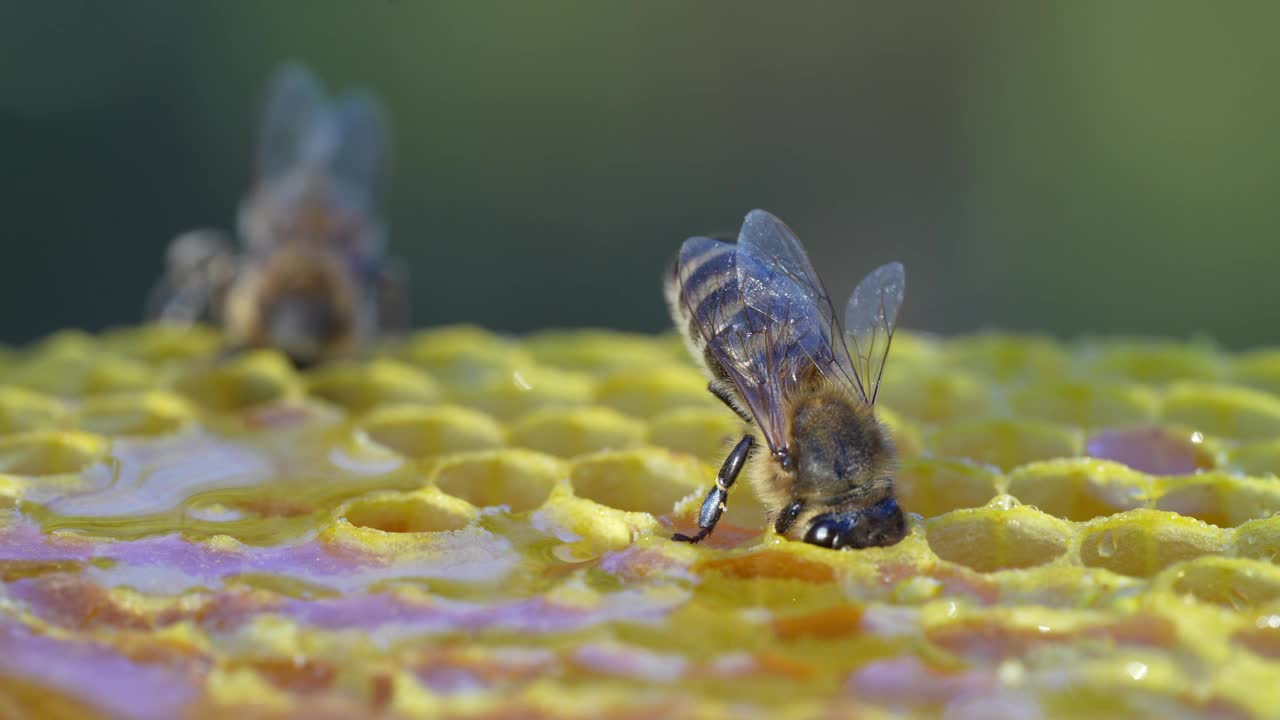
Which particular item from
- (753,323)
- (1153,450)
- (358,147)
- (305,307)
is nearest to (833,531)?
(753,323)

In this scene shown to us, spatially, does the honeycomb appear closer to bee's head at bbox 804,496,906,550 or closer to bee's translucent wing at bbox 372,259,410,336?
bee's head at bbox 804,496,906,550

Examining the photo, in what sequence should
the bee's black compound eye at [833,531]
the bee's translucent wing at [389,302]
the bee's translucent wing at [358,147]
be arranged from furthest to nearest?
the bee's translucent wing at [358,147] → the bee's translucent wing at [389,302] → the bee's black compound eye at [833,531]

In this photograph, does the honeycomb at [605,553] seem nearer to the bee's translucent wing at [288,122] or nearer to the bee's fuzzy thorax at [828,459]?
the bee's fuzzy thorax at [828,459]

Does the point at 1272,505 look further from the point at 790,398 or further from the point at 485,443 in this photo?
the point at 485,443

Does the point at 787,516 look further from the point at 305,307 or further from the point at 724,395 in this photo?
the point at 305,307

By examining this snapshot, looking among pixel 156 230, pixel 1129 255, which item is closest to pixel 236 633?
pixel 156 230

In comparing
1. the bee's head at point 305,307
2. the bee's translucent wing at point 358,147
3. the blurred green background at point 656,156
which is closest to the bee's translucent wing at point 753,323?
the bee's head at point 305,307

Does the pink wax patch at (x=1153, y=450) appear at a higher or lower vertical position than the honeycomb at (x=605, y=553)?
higher
